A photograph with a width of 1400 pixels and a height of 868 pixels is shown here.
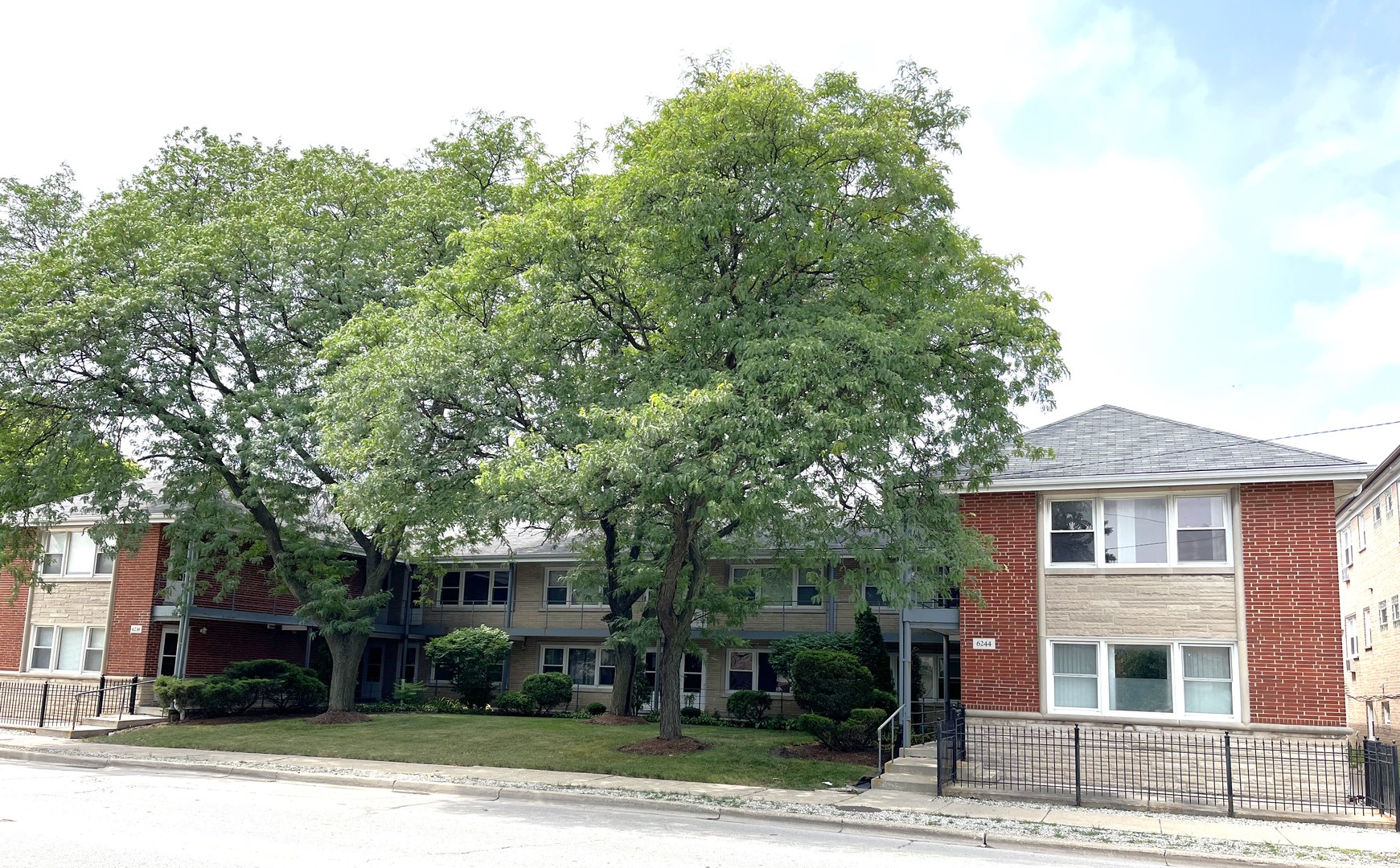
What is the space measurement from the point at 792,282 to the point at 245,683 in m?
19.4

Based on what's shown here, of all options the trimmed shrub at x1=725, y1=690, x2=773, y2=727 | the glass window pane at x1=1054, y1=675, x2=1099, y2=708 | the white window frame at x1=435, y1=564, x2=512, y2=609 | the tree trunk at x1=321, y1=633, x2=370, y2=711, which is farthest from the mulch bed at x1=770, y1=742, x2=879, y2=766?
the white window frame at x1=435, y1=564, x2=512, y2=609

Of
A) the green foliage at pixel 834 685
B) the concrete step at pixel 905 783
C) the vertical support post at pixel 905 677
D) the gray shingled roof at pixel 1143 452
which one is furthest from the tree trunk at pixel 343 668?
the gray shingled roof at pixel 1143 452

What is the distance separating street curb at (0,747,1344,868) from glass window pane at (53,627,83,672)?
10.4 meters

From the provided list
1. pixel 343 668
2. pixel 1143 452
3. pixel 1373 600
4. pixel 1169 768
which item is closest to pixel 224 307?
pixel 343 668

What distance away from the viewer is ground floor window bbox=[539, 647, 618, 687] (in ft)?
117

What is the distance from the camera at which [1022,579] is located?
19.5 metres

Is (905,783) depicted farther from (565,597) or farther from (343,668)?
(565,597)

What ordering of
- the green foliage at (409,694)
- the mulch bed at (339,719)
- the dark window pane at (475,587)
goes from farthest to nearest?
the dark window pane at (475,587) < the green foliage at (409,694) < the mulch bed at (339,719)

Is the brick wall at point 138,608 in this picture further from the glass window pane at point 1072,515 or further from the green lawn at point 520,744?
the glass window pane at point 1072,515

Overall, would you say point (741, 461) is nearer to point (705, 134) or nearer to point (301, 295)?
point (705, 134)

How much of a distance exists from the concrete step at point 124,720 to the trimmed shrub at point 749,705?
586 inches

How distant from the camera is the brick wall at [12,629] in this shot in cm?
3250

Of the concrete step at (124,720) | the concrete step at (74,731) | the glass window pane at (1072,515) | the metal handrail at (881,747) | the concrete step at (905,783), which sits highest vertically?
the glass window pane at (1072,515)

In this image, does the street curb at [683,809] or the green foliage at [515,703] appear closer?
the street curb at [683,809]
